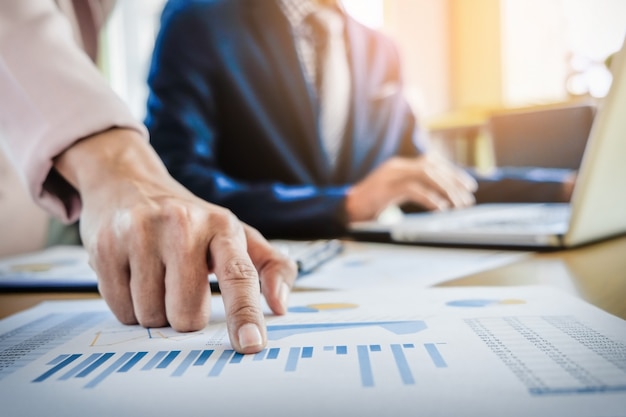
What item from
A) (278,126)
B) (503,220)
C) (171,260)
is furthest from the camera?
(278,126)

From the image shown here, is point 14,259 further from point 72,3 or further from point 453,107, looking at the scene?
point 453,107

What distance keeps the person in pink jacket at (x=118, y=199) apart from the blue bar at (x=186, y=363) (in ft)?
0.06

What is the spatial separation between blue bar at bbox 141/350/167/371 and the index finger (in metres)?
0.03

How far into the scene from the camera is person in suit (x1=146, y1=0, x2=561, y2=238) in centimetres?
75

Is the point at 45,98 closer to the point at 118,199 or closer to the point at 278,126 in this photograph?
the point at 118,199

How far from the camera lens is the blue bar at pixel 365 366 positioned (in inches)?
7.8

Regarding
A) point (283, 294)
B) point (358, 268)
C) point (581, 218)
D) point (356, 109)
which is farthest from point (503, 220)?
point (356, 109)

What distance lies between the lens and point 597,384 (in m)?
0.18

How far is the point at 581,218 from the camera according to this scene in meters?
0.48

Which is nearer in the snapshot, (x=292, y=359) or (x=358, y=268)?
(x=292, y=359)

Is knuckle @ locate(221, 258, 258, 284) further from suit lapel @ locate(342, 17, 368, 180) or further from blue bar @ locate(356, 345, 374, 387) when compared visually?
suit lapel @ locate(342, 17, 368, 180)

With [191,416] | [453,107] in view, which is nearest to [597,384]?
[191,416]

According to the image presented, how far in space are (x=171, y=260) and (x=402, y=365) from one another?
5.7 inches

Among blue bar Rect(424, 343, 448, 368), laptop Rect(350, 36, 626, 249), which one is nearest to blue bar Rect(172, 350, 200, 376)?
blue bar Rect(424, 343, 448, 368)
